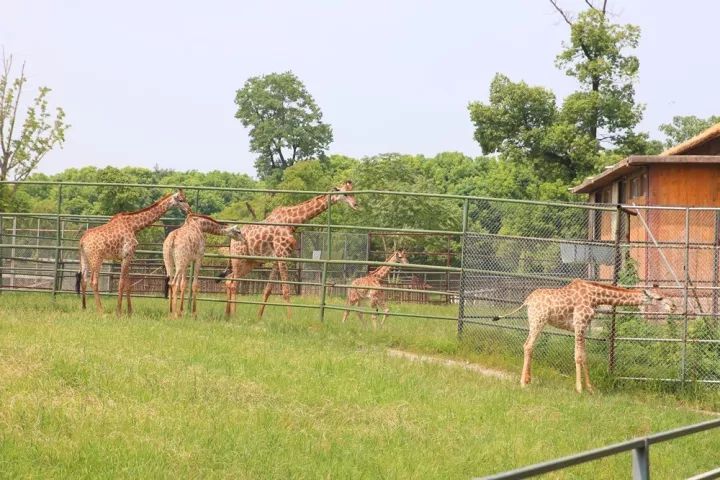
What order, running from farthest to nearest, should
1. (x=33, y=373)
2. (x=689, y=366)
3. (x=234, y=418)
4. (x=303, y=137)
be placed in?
1. (x=303, y=137)
2. (x=689, y=366)
3. (x=33, y=373)
4. (x=234, y=418)

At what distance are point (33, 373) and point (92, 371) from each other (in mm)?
539

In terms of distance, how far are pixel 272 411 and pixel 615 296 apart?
552 centimetres

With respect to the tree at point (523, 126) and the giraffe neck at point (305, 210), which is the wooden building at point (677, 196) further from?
the tree at point (523, 126)

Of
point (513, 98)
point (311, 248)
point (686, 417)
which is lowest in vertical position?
point (686, 417)

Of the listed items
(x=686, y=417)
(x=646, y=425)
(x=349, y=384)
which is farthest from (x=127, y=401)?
(x=686, y=417)

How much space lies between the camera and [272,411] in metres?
9.44

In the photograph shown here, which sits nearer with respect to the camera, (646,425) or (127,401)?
(127,401)

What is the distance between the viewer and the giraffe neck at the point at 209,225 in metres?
16.3

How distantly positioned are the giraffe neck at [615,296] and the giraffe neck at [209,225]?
6.20 meters

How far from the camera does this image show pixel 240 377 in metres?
10.7

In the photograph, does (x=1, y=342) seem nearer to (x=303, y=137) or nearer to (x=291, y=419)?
(x=291, y=419)

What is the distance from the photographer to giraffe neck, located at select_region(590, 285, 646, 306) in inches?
518

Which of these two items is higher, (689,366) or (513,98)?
(513,98)

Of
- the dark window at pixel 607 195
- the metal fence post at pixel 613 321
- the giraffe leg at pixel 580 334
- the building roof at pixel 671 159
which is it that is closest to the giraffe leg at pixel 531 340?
the giraffe leg at pixel 580 334
